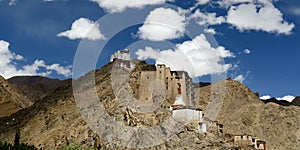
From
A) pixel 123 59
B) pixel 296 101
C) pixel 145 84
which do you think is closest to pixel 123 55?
pixel 123 59

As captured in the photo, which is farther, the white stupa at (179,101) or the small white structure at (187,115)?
A: the white stupa at (179,101)

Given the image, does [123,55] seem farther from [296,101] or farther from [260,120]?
[296,101]

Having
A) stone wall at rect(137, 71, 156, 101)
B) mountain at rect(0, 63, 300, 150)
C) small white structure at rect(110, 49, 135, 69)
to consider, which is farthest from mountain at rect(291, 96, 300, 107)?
stone wall at rect(137, 71, 156, 101)

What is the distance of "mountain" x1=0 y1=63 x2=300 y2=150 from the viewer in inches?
2655

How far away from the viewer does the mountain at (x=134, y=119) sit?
221 ft

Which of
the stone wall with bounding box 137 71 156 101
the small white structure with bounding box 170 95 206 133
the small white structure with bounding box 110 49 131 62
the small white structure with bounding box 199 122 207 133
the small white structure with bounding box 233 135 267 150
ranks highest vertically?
the small white structure with bounding box 110 49 131 62

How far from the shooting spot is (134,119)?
70062 mm

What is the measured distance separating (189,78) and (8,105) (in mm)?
56166

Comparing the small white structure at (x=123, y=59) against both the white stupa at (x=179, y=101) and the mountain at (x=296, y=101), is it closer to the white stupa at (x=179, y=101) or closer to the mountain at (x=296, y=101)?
the white stupa at (x=179, y=101)

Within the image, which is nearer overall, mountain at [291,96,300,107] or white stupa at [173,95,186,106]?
white stupa at [173,95,186,106]

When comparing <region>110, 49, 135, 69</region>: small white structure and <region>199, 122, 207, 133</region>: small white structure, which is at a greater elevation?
<region>110, 49, 135, 69</region>: small white structure

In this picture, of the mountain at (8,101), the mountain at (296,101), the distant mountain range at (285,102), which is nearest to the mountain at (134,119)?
the mountain at (8,101)

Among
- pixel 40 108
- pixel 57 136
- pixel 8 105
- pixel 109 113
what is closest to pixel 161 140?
pixel 109 113

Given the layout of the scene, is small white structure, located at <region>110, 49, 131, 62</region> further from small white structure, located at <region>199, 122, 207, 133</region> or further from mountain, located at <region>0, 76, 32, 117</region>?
mountain, located at <region>0, 76, 32, 117</region>
